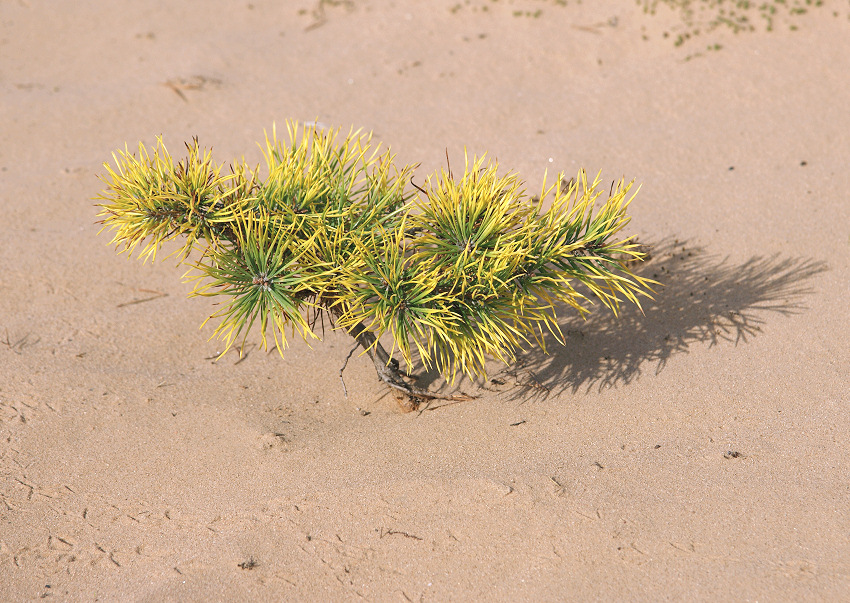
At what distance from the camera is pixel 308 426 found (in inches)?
130

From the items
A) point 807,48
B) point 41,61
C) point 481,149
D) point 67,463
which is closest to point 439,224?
point 67,463

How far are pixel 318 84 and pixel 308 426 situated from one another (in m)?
3.64

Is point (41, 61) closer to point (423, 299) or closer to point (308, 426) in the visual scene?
point (308, 426)

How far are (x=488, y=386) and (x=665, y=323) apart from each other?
3.13 feet

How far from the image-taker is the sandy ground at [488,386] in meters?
2.62

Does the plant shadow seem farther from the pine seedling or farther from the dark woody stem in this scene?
the pine seedling

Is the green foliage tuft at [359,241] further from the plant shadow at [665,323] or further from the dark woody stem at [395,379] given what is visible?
the plant shadow at [665,323]

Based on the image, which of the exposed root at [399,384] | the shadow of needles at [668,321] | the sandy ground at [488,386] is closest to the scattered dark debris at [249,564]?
the sandy ground at [488,386]

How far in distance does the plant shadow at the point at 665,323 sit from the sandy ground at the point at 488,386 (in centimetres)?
1

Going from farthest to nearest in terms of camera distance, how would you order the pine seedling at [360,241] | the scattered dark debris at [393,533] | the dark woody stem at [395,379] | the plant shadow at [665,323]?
the plant shadow at [665,323] → the dark woody stem at [395,379] → the scattered dark debris at [393,533] → the pine seedling at [360,241]

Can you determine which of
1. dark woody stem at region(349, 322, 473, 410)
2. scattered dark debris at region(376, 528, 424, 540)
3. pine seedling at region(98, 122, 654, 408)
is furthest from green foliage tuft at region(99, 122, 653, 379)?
scattered dark debris at region(376, 528, 424, 540)

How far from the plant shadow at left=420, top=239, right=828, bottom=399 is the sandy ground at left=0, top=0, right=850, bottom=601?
0.05 ft

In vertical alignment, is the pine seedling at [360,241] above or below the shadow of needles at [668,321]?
above

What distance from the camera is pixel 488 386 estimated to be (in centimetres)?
344
